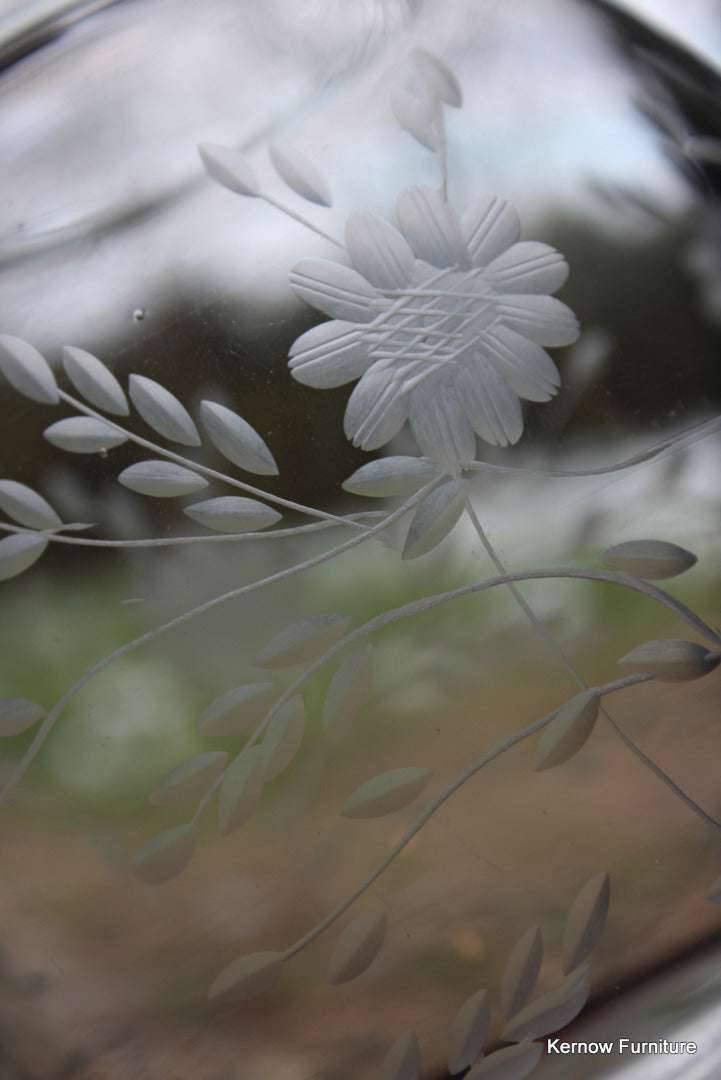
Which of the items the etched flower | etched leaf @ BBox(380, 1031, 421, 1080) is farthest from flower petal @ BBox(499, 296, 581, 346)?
etched leaf @ BBox(380, 1031, 421, 1080)

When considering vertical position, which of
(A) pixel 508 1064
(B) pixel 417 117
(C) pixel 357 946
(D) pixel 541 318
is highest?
(B) pixel 417 117

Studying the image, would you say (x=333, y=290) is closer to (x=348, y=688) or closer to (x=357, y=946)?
(x=348, y=688)

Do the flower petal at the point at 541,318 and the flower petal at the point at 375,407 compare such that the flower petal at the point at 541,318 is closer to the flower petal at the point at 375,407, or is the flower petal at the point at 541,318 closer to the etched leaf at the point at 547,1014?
the flower petal at the point at 375,407

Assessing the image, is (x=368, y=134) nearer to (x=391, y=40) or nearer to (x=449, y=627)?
(x=391, y=40)

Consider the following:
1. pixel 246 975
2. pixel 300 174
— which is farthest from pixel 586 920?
pixel 300 174

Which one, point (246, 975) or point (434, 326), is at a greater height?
point (434, 326)

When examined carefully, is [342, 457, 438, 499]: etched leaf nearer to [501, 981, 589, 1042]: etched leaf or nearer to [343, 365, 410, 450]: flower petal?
[343, 365, 410, 450]: flower petal
